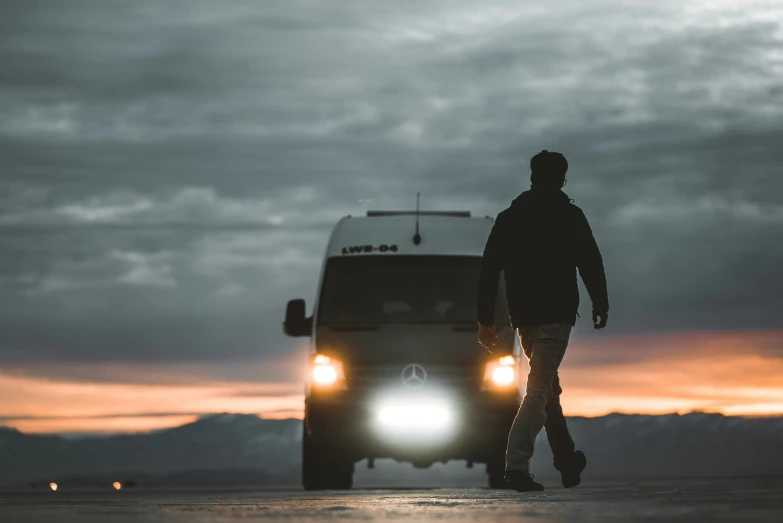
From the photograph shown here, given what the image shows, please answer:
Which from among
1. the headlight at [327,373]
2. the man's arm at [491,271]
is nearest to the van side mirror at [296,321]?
the headlight at [327,373]

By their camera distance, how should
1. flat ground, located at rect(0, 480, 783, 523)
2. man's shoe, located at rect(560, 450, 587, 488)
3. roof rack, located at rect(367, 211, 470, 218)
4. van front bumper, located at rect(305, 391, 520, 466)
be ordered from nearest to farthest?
1. flat ground, located at rect(0, 480, 783, 523)
2. man's shoe, located at rect(560, 450, 587, 488)
3. van front bumper, located at rect(305, 391, 520, 466)
4. roof rack, located at rect(367, 211, 470, 218)

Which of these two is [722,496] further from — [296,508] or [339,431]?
[339,431]

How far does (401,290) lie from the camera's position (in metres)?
13.2

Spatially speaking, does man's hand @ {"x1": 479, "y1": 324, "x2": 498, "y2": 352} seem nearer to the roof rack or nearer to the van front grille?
the van front grille

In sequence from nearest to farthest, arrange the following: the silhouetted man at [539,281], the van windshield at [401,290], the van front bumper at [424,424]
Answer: the silhouetted man at [539,281], the van front bumper at [424,424], the van windshield at [401,290]

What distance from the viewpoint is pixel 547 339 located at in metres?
9.49

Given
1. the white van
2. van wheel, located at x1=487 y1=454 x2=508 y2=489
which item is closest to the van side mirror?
the white van

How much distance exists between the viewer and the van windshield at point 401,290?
42.4 ft

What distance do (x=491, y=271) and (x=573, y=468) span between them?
1750 mm

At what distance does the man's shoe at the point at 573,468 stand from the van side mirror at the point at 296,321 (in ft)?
11.4

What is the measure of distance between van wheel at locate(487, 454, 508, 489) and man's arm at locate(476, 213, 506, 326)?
10.6ft

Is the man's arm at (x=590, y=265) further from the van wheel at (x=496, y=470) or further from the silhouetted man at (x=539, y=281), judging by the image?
the van wheel at (x=496, y=470)

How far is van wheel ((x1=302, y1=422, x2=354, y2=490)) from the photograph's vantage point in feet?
41.3

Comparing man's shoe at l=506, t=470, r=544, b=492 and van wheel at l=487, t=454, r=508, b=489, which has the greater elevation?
van wheel at l=487, t=454, r=508, b=489
